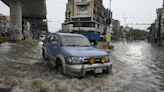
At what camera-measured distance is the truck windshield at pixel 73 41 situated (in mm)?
8711

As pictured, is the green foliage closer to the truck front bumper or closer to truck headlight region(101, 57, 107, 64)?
truck headlight region(101, 57, 107, 64)

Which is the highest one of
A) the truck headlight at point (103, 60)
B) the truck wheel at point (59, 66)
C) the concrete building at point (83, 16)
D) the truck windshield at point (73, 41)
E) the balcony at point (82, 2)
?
the balcony at point (82, 2)

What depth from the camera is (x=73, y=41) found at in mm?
8969

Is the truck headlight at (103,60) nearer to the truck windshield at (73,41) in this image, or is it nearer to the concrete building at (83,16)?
the truck windshield at (73,41)

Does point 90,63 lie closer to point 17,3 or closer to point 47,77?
point 47,77

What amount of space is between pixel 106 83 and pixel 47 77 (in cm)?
222


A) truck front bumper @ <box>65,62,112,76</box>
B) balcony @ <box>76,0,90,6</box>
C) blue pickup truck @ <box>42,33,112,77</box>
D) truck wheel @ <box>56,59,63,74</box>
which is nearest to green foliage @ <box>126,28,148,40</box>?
balcony @ <box>76,0,90,6</box>

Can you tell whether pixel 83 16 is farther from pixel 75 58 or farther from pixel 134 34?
pixel 134 34

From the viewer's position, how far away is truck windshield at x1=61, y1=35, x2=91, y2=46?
28.6 feet

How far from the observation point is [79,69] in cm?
714

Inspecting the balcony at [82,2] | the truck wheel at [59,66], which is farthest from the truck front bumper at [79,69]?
the balcony at [82,2]

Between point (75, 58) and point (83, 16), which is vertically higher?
point (83, 16)

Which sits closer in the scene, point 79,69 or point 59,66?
point 79,69

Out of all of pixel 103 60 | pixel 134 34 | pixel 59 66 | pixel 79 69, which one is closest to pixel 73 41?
pixel 59 66
